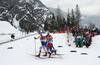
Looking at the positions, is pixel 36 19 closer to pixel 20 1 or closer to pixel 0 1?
pixel 20 1

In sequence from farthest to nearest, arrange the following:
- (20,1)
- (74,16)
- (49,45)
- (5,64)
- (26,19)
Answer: (20,1), (26,19), (74,16), (49,45), (5,64)

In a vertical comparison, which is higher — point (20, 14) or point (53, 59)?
point (20, 14)

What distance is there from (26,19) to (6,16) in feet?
97.7

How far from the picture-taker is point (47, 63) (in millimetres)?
8125

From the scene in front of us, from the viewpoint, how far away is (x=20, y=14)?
522 ft

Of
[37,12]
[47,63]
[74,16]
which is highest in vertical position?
[37,12]

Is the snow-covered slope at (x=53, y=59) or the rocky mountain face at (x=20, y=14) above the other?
the rocky mountain face at (x=20, y=14)

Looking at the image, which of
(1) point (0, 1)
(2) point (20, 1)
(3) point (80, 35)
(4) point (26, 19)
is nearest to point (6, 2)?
(1) point (0, 1)

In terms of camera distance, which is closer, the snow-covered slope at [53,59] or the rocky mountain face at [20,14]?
the snow-covered slope at [53,59]

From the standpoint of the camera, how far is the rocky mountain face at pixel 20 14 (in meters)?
151

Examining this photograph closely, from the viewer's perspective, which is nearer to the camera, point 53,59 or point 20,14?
point 53,59

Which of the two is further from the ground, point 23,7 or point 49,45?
point 23,7

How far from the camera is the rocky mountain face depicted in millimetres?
151000

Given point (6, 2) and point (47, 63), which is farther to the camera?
point (6, 2)
